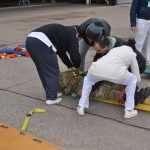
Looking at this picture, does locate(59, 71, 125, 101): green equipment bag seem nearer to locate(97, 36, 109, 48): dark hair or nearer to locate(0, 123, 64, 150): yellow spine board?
locate(97, 36, 109, 48): dark hair

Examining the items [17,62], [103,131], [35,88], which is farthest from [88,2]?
[103,131]

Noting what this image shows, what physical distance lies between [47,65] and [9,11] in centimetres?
1510

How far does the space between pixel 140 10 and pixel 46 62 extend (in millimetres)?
2254

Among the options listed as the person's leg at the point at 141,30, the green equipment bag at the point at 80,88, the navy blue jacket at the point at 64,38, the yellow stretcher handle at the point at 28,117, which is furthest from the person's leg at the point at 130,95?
the person's leg at the point at 141,30

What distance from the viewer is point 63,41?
5.25m

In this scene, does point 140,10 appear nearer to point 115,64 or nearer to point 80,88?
point 80,88

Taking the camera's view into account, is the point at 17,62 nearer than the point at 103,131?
No

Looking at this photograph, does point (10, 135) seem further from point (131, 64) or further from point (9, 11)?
point (9, 11)

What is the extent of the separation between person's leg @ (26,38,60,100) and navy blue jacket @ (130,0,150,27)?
2013 millimetres

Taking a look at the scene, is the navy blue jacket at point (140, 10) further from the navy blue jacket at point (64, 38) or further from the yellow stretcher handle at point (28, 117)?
the yellow stretcher handle at point (28, 117)

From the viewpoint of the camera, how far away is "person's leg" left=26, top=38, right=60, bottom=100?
206 inches

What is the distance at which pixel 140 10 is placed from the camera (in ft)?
22.0

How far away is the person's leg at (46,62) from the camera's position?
5.24 metres

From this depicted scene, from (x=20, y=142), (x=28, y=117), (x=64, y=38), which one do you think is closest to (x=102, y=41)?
(x=64, y=38)
